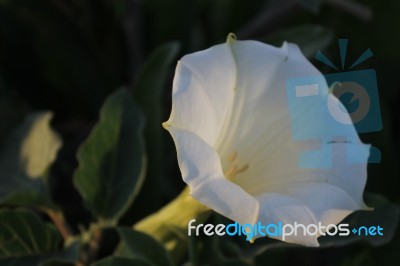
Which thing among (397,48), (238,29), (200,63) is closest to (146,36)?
(238,29)

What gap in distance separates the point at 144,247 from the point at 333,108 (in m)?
0.27

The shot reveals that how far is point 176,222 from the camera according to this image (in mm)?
768

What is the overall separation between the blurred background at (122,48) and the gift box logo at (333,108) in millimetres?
381

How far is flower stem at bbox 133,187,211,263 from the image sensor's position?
74cm

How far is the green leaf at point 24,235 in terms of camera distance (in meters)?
0.79

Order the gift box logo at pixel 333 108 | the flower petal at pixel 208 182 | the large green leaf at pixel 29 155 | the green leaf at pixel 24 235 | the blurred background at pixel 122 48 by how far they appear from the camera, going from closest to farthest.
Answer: the flower petal at pixel 208 182
the gift box logo at pixel 333 108
the green leaf at pixel 24 235
the large green leaf at pixel 29 155
the blurred background at pixel 122 48

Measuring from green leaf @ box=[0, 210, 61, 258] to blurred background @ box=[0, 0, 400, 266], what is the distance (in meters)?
0.28

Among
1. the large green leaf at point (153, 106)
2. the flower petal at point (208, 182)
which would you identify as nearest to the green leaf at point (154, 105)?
the large green leaf at point (153, 106)

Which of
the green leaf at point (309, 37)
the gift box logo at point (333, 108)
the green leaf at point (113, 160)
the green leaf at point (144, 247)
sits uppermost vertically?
the green leaf at point (309, 37)

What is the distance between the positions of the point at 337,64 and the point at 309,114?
2.6 inches

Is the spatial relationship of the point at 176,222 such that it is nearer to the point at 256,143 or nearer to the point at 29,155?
the point at 256,143

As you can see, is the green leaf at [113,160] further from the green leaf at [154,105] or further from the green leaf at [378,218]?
the green leaf at [378,218]

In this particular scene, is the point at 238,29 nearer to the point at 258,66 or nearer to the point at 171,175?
the point at 171,175

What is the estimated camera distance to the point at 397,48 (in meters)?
1.20
